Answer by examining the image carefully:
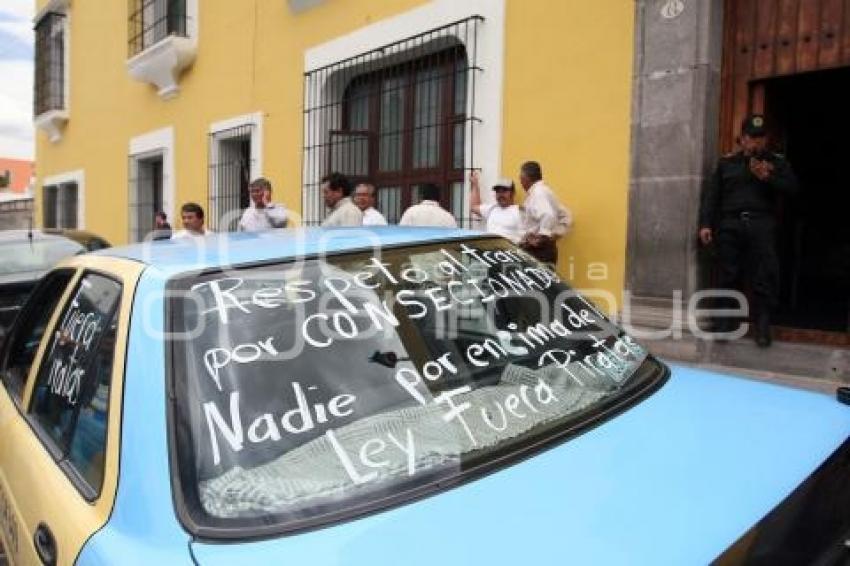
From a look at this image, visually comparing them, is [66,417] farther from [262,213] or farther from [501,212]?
[262,213]

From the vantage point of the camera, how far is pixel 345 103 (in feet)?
25.3

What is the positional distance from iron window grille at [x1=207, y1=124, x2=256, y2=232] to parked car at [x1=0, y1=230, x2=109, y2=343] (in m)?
2.08

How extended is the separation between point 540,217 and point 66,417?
12.0 ft

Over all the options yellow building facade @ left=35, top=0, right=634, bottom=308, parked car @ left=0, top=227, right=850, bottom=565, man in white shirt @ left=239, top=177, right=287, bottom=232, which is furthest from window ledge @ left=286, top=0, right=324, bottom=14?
parked car @ left=0, top=227, right=850, bottom=565

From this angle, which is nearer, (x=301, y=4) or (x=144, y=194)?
(x=301, y=4)

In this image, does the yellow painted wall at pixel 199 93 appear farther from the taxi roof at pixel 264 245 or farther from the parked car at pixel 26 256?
the taxi roof at pixel 264 245

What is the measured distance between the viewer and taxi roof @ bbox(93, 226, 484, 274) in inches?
73.2

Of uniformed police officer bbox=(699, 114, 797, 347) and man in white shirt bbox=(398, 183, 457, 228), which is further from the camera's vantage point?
man in white shirt bbox=(398, 183, 457, 228)

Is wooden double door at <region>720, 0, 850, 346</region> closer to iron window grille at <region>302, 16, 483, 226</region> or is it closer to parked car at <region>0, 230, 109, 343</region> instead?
iron window grille at <region>302, 16, 483, 226</region>

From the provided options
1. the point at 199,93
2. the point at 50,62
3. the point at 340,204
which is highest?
the point at 50,62

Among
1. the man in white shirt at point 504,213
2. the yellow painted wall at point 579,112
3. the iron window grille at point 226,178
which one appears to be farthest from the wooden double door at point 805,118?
the iron window grille at point 226,178

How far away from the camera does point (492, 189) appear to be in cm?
569

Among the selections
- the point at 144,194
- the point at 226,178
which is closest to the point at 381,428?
the point at 226,178

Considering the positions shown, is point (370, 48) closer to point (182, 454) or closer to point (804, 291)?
point (804, 291)
